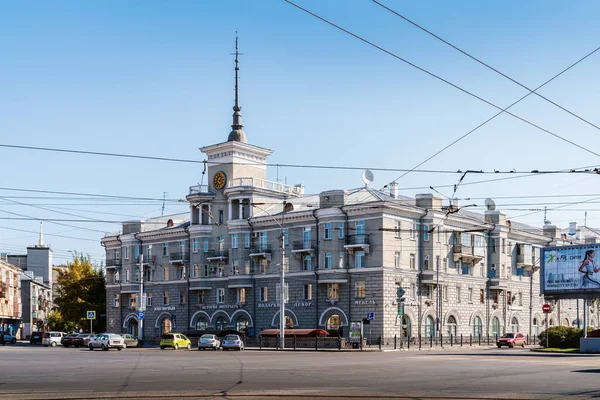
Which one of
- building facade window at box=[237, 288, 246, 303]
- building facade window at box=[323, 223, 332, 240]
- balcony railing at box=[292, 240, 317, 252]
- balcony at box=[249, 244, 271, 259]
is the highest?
building facade window at box=[323, 223, 332, 240]

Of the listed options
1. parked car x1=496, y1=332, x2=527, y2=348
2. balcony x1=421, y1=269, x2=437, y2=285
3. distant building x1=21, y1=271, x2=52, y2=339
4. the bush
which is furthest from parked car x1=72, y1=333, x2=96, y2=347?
distant building x1=21, y1=271, x2=52, y2=339

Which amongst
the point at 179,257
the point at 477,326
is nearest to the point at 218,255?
the point at 179,257

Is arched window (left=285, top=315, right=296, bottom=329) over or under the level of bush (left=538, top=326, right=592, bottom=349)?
under

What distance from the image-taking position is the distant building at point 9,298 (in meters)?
109

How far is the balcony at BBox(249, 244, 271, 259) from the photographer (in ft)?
266

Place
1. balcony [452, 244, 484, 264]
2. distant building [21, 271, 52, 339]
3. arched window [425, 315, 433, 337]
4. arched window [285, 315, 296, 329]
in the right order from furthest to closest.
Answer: distant building [21, 271, 52, 339]
balcony [452, 244, 484, 264]
arched window [285, 315, 296, 329]
arched window [425, 315, 433, 337]

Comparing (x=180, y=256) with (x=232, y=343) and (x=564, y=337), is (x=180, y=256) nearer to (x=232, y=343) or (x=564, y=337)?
(x=232, y=343)

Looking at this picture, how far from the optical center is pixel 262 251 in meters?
81.6

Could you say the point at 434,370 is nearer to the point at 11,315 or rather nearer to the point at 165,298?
the point at 165,298

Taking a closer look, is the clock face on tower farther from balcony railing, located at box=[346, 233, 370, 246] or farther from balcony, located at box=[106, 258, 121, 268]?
balcony, located at box=[106, 258, 121, 268]

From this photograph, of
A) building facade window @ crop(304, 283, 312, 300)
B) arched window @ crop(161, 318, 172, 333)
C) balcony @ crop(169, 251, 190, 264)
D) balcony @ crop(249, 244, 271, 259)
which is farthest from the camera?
arched window @ crop(161, 318, 172, 333)

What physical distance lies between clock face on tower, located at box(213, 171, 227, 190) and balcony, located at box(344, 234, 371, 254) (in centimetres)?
1620

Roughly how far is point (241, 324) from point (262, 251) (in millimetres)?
8032

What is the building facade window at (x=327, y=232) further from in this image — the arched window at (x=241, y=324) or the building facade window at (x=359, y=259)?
the arched window at (x=241, y=324)
